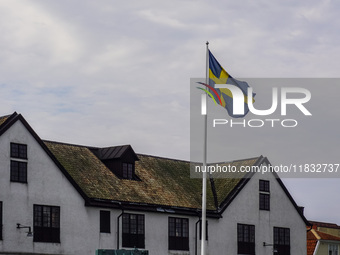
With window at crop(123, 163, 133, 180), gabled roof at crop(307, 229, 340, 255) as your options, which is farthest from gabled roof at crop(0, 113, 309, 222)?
gabled roof at crop(307, 229, 340, 255)

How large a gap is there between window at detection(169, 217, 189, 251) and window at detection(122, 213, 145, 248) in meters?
2.74

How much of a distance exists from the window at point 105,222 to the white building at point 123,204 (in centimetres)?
6

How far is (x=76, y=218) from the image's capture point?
2073 inches

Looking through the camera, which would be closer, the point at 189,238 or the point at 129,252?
the point at 129,252

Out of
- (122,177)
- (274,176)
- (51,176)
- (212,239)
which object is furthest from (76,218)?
(274,176)

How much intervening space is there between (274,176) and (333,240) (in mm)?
13862

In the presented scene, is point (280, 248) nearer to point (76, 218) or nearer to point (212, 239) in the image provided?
point (212, 239)

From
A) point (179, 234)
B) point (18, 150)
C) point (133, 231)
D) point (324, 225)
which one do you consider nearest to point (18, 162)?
point (18, 150)

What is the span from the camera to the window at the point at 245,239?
62.6 m

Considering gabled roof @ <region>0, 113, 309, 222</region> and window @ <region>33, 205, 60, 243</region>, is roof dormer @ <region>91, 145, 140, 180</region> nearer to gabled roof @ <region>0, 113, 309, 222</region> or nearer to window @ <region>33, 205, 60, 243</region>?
gabled roof @ <region>0, 113, 309, 222</region>

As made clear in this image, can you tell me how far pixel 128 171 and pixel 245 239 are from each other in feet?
35.0

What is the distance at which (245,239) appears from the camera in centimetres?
6300

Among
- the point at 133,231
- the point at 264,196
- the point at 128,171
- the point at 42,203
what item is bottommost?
the point at 133,231

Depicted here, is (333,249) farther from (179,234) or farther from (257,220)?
(179,234)
